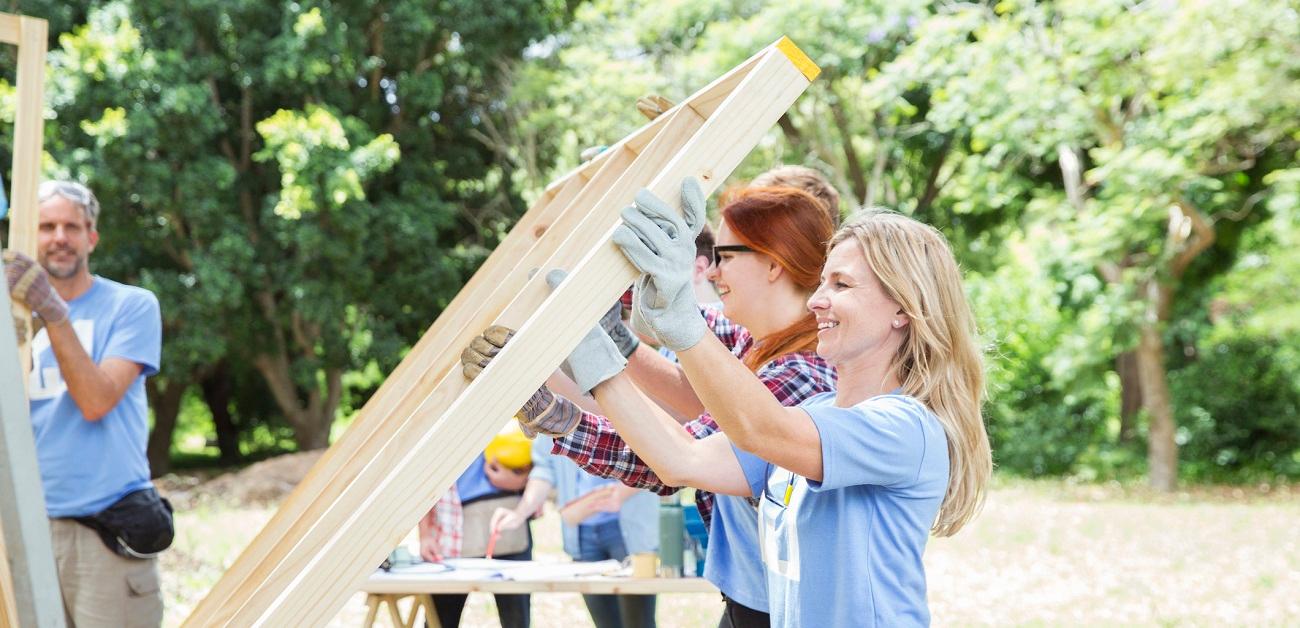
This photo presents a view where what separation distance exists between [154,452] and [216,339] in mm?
6201

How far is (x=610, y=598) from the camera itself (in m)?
4.93

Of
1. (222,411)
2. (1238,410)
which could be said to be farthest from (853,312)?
(222,411)

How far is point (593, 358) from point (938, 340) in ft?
2.18

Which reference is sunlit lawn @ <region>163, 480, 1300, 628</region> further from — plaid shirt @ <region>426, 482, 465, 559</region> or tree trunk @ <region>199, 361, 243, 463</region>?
tree trunk @ <region>199, 361, 243, 463</region>

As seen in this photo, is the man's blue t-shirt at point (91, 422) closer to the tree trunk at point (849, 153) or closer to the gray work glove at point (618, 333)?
the gray work glove at point (618, 333)

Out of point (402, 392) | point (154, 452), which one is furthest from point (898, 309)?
point (154, 452)

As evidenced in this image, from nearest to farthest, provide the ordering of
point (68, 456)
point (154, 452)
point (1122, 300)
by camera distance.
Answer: point (68, 456), point (1122, 300), point (154, 452)

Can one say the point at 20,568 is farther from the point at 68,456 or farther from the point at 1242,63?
the point at 1242,63

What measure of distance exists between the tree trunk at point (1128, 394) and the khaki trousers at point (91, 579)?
1734 centimetres

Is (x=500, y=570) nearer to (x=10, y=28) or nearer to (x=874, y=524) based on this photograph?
(x=10, y=28)

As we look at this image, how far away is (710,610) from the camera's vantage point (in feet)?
27.9

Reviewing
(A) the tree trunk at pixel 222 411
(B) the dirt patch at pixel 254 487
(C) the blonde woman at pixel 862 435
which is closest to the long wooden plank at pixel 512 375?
(C) the blonde woman at pixel 862 435

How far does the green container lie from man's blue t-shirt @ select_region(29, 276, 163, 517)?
1827 mm

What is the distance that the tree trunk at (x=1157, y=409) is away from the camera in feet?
50.4
